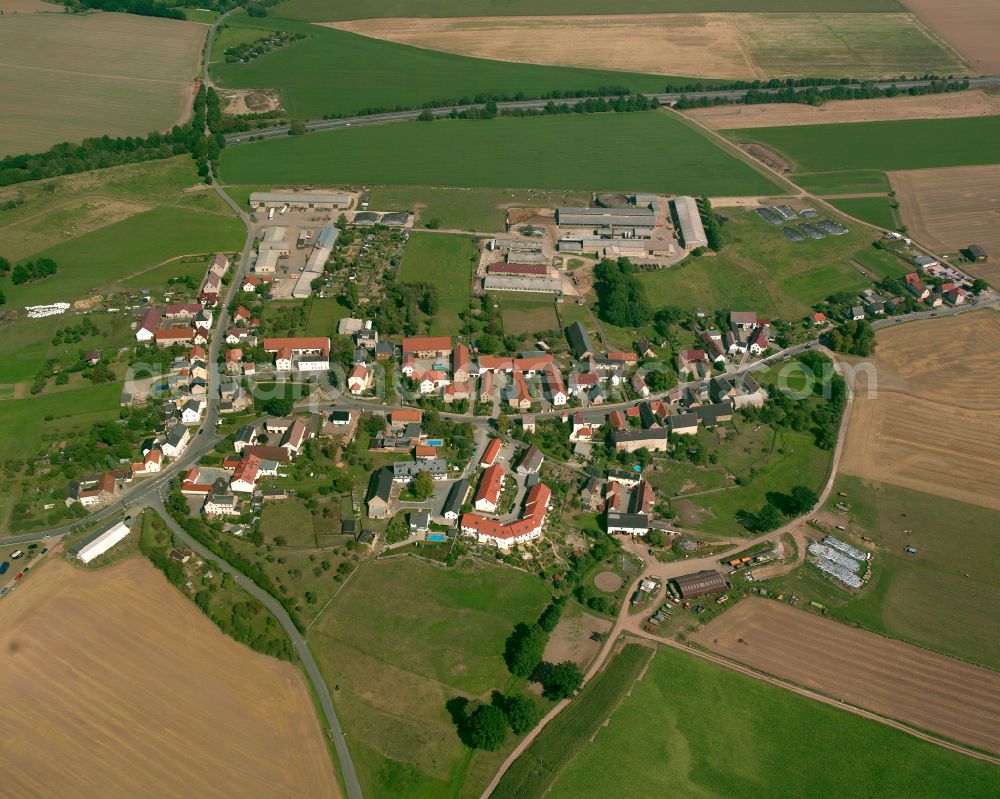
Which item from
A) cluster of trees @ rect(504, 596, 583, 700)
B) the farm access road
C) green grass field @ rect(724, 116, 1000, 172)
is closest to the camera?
cluster of trees @ rect(504, 596, 583, 700)

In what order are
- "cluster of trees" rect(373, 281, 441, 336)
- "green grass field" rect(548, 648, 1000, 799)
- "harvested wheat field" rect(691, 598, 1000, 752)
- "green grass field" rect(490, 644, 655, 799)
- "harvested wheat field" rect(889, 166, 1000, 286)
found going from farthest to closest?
"harvested wheat field" rect(889, 166, 1000, 286)
"cluster of trees" rect(373, 281, 441, 336)
"harvested wheat field" rect(691, 598, 1000, 752)
"green grass field" rect(548, 648, 1000, 799)
"green grass field" rect(490, 644, 655, 799)

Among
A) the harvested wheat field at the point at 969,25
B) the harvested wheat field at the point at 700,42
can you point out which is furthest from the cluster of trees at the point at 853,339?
the harvested wheat field at the point at 969,25

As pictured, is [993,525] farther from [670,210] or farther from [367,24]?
[367,24]

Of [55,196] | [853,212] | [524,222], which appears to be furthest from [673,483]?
[55,196]

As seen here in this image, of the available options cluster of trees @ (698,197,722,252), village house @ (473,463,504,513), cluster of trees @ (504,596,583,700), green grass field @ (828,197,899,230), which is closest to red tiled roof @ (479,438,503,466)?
village house @ (473,463,504,513)

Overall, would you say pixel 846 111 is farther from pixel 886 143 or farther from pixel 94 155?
pixel 94 155

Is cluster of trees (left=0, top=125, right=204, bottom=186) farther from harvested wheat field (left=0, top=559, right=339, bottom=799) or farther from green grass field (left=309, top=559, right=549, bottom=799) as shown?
green grass field (left=309, top=559, right=549, bottom=799)
